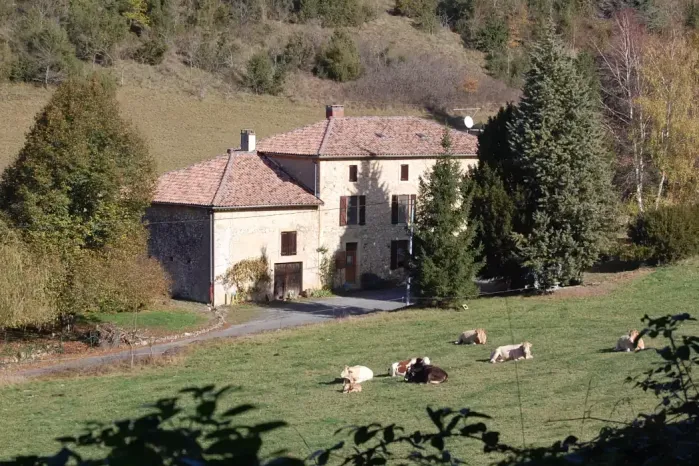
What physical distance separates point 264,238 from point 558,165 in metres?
12.7

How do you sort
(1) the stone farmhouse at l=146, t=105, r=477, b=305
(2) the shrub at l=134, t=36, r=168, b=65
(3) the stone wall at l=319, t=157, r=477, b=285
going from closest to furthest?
(1) the stone farmhouse at l=146, t=105, r=477, b=305 < (3) the stone wall at l=319, t=157, r=477, b=285 < (2) the shrub at l=134, t=36, r=168, b=65

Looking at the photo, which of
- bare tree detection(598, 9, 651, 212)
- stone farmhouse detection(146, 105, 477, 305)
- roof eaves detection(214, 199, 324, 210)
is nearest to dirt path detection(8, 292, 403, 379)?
stone farmhouse detection(146, 105, 477, 305)

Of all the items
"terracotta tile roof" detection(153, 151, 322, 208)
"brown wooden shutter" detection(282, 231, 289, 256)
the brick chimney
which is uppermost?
the brick chimney

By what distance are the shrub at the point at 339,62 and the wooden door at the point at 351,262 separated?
113 feet

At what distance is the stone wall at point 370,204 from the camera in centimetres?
4478

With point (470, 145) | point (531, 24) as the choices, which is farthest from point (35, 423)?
point (531, 24)

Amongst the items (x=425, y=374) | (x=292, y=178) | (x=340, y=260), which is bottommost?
(x=425, y=374)

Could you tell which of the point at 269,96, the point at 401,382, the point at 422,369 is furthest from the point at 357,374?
the point at 269,96

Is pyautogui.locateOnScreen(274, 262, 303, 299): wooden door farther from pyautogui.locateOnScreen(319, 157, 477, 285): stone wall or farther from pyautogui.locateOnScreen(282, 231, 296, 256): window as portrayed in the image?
pyautogui.locateOnScreen(319, 157, 477, 285): stone wall

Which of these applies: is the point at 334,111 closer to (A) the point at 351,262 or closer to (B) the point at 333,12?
(A) the point at 351,262

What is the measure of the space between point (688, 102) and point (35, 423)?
34.1m

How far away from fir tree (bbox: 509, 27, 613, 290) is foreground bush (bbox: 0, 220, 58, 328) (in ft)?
55.0

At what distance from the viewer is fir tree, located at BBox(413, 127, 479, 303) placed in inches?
1458

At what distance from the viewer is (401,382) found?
2300 centimetres
